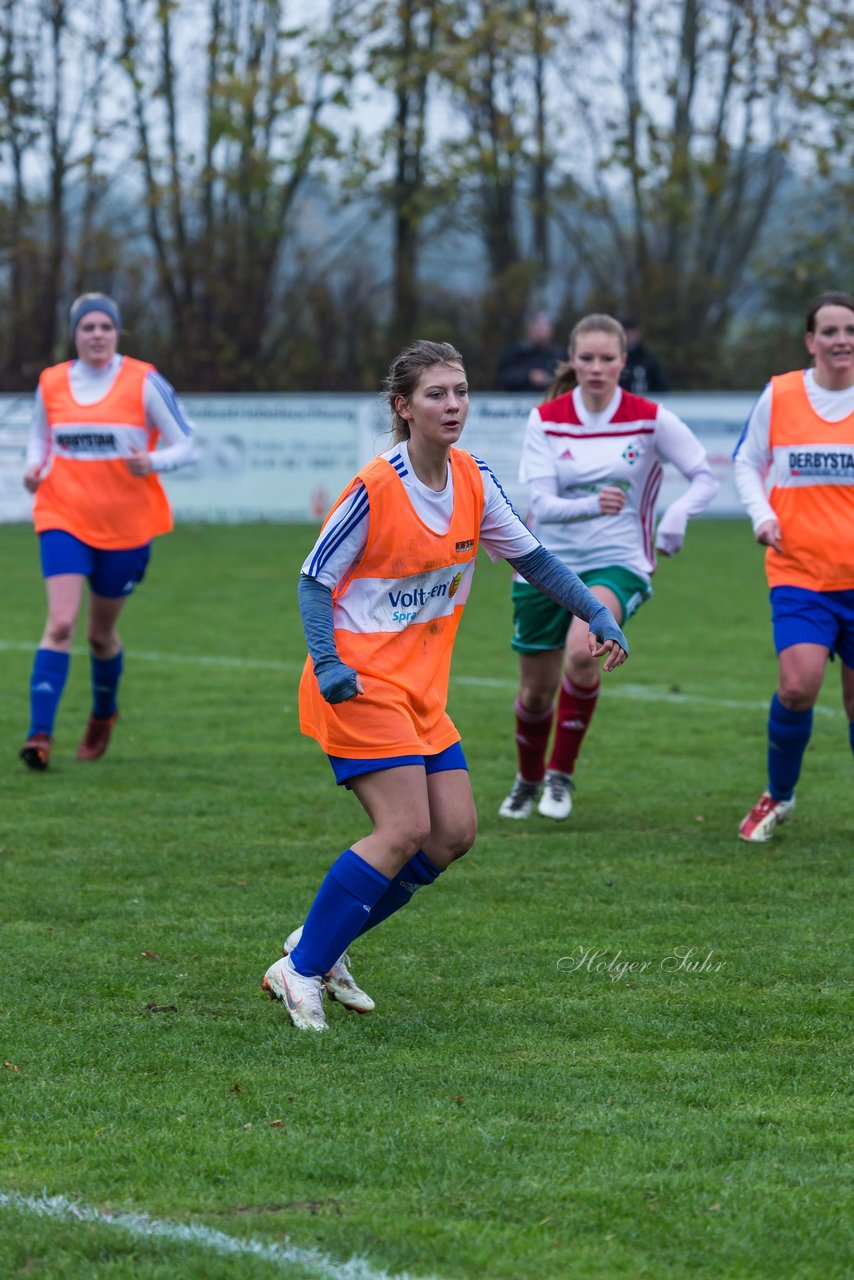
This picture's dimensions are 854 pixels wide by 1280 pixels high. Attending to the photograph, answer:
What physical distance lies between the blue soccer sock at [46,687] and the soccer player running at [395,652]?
3.64 metres

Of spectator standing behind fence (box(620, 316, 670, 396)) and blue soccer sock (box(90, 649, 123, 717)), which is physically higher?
blue soccer sock (box(90, 649, 123, 717))

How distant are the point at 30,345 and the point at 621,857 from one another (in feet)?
72.5

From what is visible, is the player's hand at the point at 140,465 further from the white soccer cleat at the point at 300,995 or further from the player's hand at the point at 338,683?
the player's hand at the point at 338,683

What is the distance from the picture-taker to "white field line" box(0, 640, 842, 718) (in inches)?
388

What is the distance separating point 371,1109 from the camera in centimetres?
376

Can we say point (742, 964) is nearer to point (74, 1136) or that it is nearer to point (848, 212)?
point (74, 1136)

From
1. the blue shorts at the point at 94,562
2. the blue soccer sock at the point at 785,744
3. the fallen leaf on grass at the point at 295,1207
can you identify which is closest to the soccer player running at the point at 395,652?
the fallen leaf on grass at the point at 295,1207

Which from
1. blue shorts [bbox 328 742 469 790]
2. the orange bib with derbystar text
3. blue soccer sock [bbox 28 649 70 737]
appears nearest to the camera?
blue shorts [bbox 328 742 469 790]

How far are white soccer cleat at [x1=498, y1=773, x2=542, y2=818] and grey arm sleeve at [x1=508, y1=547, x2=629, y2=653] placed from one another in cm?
255

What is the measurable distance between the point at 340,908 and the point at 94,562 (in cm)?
418

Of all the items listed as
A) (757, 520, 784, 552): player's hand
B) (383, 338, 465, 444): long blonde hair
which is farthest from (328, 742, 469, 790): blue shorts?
(757, 520, 784, 552): player's hand

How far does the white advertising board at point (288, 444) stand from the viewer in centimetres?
2089

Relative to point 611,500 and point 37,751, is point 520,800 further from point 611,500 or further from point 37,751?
point 37,751

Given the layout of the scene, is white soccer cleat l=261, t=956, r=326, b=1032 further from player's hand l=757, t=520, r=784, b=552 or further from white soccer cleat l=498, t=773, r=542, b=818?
white soccer cleat l=498, t=773, r=542, b=818
